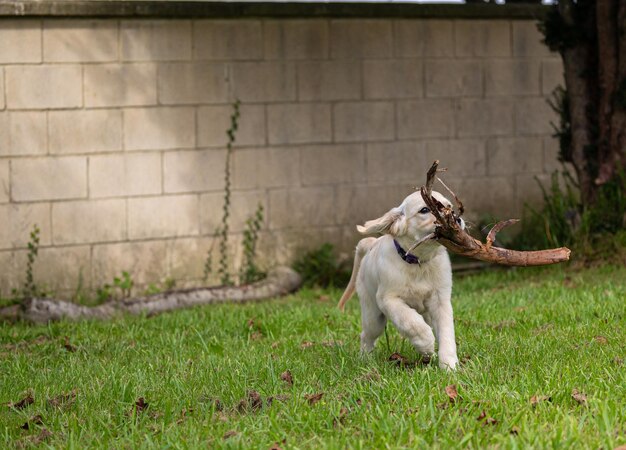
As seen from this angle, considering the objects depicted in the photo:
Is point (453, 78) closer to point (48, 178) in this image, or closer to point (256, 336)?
point (48, 178)

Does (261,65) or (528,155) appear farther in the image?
(528,155)

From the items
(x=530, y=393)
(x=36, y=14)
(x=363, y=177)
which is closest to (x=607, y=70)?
Answer: (x=363, y=177)

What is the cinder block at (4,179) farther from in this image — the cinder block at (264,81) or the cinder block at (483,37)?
the cinder block at (483,37)

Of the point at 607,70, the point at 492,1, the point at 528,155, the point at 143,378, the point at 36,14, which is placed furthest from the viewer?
the point at 492,1

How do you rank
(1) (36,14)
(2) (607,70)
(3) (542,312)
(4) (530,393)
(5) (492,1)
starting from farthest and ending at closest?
1. (5) (492,1)
2. (2) (607,70)
3. (1) (36,14)
4. (3) (542,312)
5. (4) (530,393)

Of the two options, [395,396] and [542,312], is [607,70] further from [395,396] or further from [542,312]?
[395,396]

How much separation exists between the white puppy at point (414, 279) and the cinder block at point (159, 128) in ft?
15.6

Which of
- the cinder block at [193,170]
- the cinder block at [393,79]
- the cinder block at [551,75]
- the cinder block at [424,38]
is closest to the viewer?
the cinder block at [193,170]

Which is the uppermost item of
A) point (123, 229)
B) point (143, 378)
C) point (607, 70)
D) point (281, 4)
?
point (281, 4)

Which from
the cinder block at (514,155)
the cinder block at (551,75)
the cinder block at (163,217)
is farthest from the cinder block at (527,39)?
the cinder block at (163,217)

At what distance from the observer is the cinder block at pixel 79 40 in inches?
408

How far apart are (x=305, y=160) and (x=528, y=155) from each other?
2.73 meters

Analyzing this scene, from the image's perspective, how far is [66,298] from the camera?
34.6ft

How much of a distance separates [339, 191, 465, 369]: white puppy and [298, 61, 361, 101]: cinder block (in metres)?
5.13
